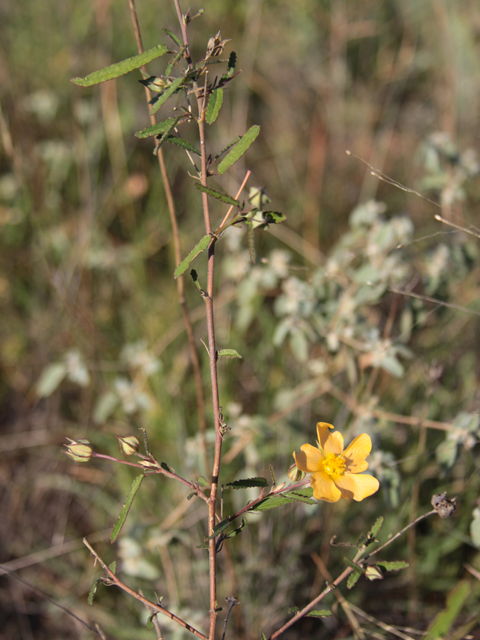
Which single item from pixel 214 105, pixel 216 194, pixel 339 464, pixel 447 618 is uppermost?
pixel 214 105

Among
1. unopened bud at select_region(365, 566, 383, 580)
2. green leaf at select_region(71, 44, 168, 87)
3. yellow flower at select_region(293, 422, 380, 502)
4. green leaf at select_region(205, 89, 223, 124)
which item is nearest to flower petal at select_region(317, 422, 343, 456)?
yellow flower at select_region(293, 422, 380, 502)

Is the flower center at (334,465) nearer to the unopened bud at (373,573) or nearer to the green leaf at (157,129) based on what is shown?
the unopened bud at (373,573)

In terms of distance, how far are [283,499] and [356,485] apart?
0.67 feet

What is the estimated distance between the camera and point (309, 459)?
103cm

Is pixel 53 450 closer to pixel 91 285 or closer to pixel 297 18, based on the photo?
pixel 91 285

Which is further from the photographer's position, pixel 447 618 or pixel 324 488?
pixel 447 618

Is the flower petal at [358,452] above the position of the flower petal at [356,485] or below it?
above

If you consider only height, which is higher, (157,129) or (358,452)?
(157,129)

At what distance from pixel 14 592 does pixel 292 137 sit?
9.45 ft

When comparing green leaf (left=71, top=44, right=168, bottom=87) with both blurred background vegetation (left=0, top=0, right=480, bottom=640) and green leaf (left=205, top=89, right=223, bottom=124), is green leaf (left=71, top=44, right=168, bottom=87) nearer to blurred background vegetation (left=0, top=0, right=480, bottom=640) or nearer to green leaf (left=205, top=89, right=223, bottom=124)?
green leaf (left=205, top=89, right=223, bottom=124)

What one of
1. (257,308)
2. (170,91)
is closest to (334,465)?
(170,91)

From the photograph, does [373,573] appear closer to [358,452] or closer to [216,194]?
[358,452]

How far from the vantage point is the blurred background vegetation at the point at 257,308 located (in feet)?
5.75

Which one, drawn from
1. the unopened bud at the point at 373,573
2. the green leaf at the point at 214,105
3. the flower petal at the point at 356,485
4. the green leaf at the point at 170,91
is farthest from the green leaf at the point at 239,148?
the unopened bud at the point at 373,573
